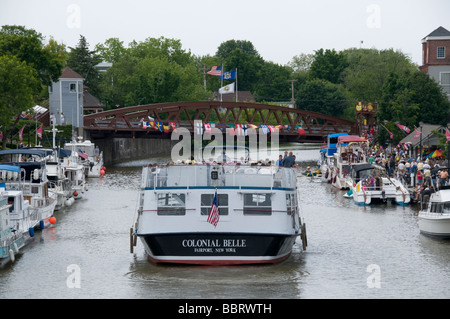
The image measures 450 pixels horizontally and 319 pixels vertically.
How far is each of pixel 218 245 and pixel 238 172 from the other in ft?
9.61

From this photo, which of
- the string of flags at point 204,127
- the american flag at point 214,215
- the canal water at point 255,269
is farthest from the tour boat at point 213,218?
the string of flags at point 204,127

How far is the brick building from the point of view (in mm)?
90312

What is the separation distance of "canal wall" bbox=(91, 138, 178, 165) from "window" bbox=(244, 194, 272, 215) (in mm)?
60962

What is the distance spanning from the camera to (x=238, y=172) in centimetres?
3152

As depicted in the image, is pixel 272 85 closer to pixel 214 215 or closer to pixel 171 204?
pixel 171 204

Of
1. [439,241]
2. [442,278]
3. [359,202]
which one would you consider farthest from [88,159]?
[442,278]

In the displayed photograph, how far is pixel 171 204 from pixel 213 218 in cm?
171

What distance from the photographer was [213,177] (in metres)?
30.7

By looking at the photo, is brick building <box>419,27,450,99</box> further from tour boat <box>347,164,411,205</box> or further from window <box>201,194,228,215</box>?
window <box>201,194,228,215</box>

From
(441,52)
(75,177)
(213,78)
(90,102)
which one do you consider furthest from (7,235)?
(213,78)

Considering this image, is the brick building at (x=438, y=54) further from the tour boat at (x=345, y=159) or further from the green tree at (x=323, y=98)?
the green tree at (x=323, y=98)

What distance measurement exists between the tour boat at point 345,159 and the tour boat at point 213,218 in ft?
90.0

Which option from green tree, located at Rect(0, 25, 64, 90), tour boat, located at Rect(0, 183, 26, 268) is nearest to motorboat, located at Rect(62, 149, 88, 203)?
green tree, located at Rect(0, 25, 64, 90)

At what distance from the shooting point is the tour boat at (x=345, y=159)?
198ft
